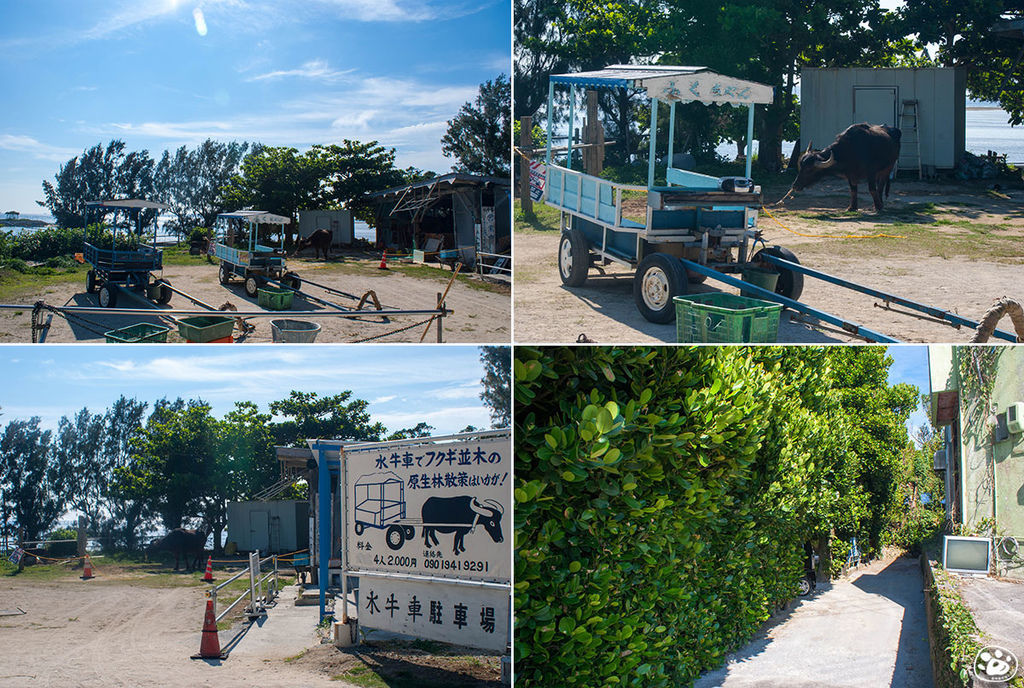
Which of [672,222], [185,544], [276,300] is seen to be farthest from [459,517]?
[185,544]

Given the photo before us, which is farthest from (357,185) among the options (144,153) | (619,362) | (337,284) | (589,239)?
(619,362)

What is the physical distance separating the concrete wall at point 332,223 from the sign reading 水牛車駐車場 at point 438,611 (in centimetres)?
1735

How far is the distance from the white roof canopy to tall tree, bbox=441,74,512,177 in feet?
35.2

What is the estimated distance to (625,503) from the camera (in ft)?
14.2

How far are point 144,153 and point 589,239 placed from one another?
18.4m

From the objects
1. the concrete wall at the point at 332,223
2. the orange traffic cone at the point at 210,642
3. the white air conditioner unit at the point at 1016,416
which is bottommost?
the orange traffic cone at the point at 210,642

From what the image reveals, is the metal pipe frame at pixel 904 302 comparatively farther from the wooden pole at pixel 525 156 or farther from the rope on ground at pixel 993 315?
the wooden pole at pixel 525 156

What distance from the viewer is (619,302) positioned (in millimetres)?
8734

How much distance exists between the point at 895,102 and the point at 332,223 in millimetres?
14690

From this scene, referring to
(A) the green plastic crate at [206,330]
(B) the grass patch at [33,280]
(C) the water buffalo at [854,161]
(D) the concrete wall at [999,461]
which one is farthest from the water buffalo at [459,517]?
(C) the water buffalo at [854,161]

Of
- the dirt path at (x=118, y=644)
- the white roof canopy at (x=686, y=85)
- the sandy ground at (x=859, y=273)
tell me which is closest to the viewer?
the dirt path at (x=118, y=644)

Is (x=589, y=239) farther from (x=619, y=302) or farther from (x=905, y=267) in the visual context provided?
(x=905, y=267)

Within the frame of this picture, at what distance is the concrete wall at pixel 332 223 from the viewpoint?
2273 centimetres

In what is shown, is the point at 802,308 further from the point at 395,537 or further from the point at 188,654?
the point at 188,654
